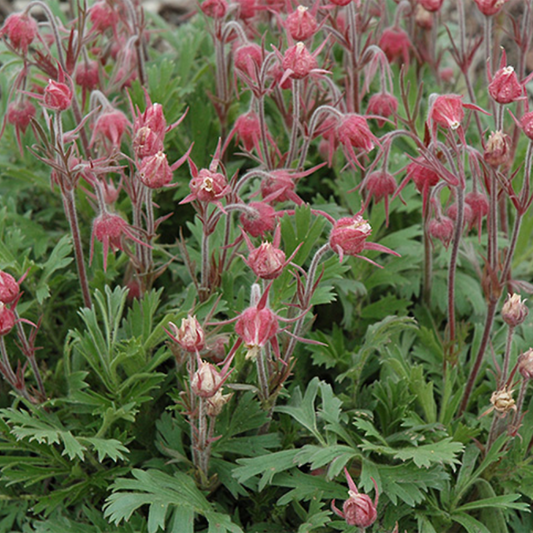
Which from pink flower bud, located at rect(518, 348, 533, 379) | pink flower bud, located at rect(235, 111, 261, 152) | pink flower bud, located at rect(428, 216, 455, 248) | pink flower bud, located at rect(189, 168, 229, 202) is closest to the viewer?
pink flower bud, located at rect(189, 168, 229, 202)

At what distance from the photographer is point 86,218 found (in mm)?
3102

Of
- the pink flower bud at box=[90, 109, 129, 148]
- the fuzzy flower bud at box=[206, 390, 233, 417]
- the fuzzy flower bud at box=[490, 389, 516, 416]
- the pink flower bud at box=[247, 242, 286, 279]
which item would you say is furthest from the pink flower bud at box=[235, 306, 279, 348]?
the pink flower bud at box=[90, 109, 129, 148]

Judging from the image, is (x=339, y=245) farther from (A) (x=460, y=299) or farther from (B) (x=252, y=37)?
(B) (x=252, y=37)

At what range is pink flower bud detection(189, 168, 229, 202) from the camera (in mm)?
1922

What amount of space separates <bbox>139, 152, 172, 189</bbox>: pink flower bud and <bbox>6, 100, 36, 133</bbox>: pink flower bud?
35.7 inches

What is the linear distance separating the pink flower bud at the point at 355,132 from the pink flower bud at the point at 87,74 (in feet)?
3.74

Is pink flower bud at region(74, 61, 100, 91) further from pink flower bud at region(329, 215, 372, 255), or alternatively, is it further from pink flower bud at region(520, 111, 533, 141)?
pink flower bud at region(520, 111, 533, 141)

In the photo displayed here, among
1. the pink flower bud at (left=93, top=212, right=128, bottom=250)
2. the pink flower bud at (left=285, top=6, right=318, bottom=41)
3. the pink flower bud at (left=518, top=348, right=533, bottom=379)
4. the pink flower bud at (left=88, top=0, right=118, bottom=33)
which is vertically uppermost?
the pink flower bud at (left=285, top=6, right=318, bottom=41)

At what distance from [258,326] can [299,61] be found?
0.82 m

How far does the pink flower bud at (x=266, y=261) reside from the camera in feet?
5.84

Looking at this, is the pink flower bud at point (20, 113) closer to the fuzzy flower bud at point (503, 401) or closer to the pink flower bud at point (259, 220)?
the pink flower bud at point (259, 220)

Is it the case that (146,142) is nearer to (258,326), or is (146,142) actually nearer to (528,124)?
(258,326)

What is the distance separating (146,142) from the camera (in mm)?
1965

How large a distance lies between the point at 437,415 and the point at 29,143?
86.6 inches
